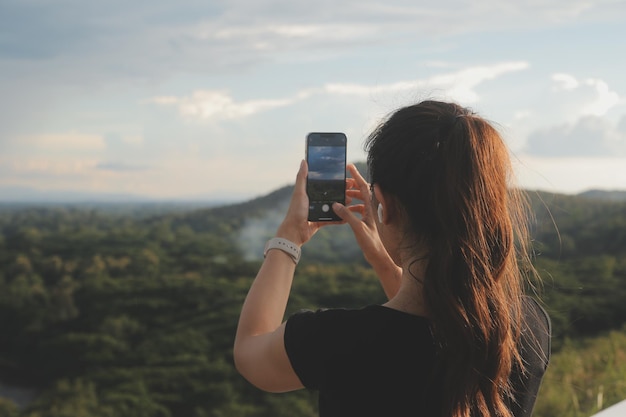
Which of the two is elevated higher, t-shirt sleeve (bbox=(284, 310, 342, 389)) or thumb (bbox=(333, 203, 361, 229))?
thumb (bbox=(333, 203, 361, 229))

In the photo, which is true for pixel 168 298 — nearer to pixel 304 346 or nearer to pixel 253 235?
pixel 253 235

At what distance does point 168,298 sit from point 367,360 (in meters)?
14.1

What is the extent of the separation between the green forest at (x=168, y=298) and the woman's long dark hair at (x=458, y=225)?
6709 millimetres

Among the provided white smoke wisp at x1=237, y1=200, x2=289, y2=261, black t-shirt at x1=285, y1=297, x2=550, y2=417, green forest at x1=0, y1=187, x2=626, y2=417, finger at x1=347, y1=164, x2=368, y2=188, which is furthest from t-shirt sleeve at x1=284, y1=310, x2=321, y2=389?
white smoke wisp at x1=237, y1=200, x2=289, y2=261

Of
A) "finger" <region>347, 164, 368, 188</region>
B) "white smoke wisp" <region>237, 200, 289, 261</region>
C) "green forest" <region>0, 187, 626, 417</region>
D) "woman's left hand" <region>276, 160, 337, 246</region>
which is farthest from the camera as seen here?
"white smoke wisp" <region>237, 200, 289, 261</region>

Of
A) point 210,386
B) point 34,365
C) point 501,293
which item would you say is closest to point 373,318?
point 501,293

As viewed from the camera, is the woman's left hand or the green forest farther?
the green forest

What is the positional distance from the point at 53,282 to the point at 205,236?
3.67m

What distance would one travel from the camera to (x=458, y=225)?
80 centimetres

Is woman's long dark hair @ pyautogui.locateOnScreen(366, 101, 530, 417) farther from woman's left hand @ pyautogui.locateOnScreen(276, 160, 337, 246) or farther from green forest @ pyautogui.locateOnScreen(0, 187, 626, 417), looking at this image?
green forest @ pyautogui.locateOnScreen(0, 187, 626, 417)

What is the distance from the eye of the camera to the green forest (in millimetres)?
10758

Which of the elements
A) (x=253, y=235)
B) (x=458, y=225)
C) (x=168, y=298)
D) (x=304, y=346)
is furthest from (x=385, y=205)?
(x=168, y=298)

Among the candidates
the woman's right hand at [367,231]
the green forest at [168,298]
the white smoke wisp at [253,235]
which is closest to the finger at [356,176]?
the woman's right hand at [367,231]

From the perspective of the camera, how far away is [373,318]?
78 centimetres
